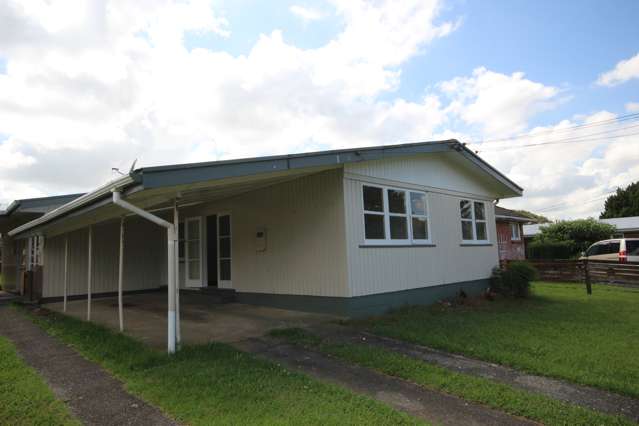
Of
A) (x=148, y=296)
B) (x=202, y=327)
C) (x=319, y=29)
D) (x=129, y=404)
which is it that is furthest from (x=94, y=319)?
(x=319, y=29)

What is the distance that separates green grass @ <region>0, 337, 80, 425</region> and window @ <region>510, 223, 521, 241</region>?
81.2 ft

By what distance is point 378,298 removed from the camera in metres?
8.27

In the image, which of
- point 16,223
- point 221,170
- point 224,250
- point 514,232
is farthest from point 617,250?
point 16,223

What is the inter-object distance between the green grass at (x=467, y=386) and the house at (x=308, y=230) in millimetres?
2285

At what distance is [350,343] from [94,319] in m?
5.61

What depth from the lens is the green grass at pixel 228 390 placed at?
10.9ft

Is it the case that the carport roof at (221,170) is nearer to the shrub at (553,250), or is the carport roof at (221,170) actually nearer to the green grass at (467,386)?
the green grass at (467,386)

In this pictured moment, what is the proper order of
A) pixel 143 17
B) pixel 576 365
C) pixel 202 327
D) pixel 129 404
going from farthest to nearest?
1. pixel 143 17
2. pixel 202 327
3. pixel 576 365
4. pixel 129 404

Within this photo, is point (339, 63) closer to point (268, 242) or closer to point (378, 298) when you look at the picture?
point (268, 242)

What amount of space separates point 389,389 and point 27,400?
3.54 meters

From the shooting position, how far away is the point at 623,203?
42.9 m

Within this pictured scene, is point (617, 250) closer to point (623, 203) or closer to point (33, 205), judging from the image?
point (33, 205)

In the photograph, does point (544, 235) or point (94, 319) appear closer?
point (94, 319)

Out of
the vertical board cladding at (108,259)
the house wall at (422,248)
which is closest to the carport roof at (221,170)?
the house wall at (422,248)
